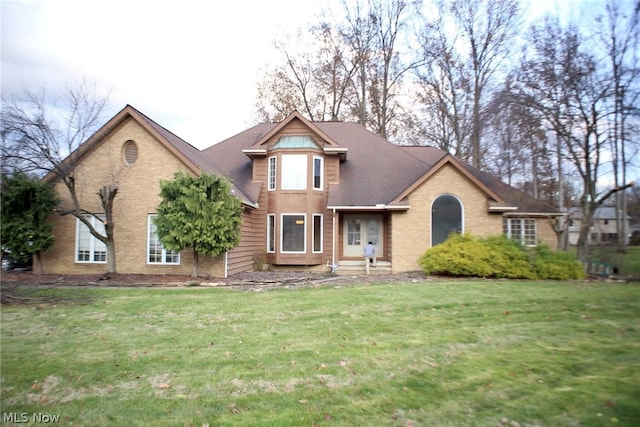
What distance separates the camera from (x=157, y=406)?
4086 millimetres

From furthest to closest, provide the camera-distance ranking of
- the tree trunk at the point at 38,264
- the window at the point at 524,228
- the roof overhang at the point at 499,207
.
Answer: the window at the point at 524,228, the roof overhang at the point at 499,207, the tree trunk at the point at 38,264

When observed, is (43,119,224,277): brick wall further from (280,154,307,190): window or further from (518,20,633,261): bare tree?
(518,20,633,261): bare tree

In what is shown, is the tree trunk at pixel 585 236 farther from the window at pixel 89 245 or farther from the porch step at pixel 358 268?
the window at pixel 89 245

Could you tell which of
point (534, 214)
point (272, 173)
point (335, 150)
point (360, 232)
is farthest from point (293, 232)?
point (534, 214)

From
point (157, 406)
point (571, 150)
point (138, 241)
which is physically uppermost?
point (571, 150)

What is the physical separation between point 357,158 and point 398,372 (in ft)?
54.1

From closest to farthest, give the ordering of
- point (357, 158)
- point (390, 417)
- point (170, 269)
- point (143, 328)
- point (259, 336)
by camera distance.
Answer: point (390, 417) < point (259, 336) < point (143, 328) < point (170, 269) < point (357, 158)

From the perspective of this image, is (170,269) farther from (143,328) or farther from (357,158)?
(357,158)

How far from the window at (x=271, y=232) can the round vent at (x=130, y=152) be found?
646cm

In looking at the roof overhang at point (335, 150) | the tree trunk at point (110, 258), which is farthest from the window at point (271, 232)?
the tree trunk at point (110, 258)

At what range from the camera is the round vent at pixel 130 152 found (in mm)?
15055

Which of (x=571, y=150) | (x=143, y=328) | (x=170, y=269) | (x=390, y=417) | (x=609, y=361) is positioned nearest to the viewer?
(x=390, y=417)

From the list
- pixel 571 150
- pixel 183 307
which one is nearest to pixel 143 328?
pixel 183 307

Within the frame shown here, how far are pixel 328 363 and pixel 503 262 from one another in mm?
10620
